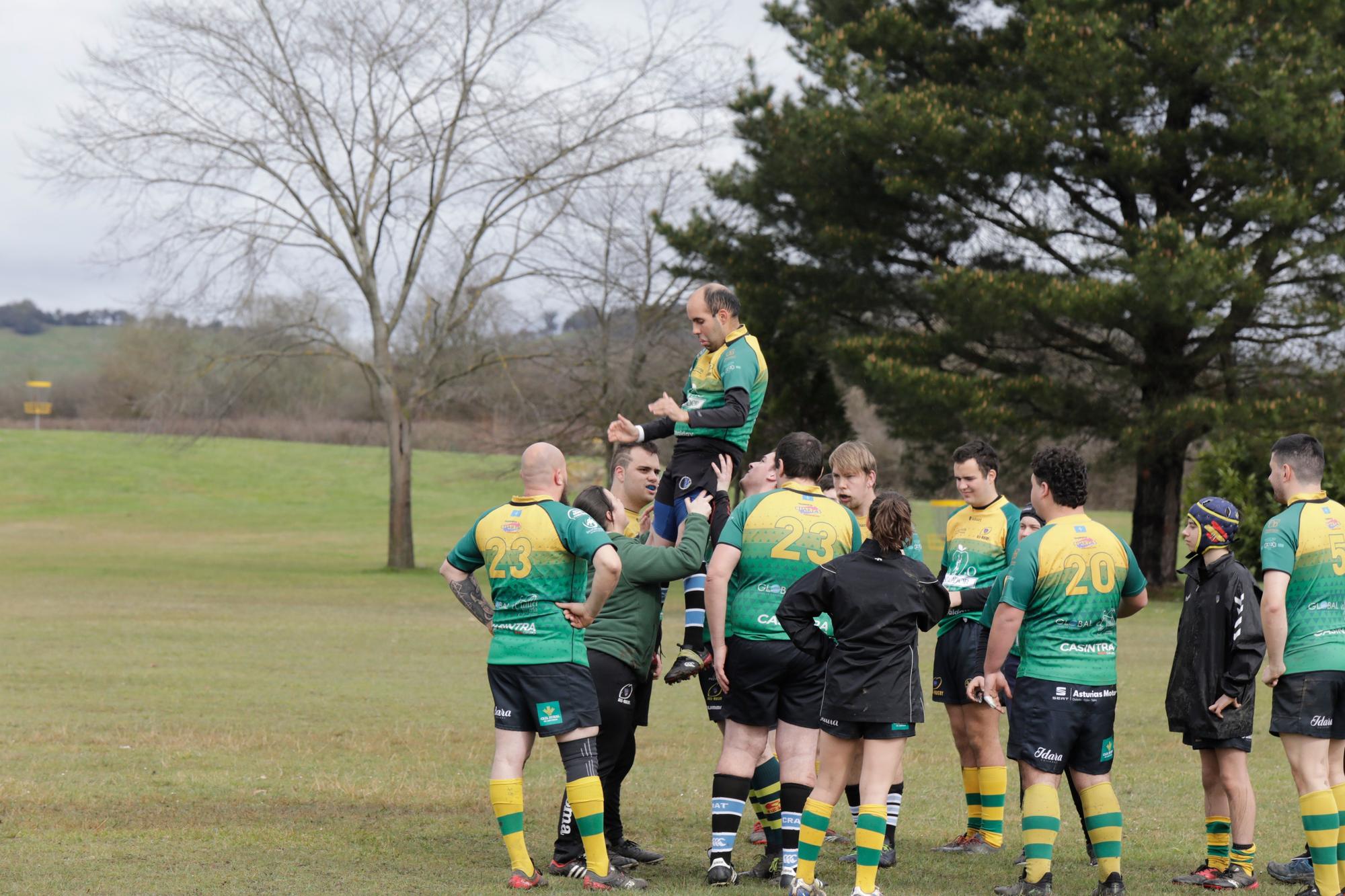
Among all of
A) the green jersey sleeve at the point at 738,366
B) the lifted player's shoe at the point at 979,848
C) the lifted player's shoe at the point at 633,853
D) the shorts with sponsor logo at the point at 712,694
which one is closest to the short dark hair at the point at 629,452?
the green jersey sleeve at the point at 738,366

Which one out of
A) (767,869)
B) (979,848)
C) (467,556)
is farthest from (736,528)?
(979,848)

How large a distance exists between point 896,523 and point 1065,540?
0.86 m

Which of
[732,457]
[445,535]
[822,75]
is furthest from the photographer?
[445,535]

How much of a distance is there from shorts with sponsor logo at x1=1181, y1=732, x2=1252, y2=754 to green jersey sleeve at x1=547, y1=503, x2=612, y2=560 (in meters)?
3.14

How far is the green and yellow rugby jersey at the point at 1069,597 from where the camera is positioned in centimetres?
592

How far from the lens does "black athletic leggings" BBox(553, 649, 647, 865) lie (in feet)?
21.9

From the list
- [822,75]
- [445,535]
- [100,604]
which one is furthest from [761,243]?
[445,535]

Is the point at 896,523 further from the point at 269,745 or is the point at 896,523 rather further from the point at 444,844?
the point at 269,745

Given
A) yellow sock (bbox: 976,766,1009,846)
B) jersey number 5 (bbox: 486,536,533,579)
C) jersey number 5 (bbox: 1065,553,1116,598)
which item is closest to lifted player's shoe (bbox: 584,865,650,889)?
jersey number 5 (bbox: 486,536,533,579)

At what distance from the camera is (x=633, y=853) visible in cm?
695

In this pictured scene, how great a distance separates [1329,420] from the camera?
2431 cm

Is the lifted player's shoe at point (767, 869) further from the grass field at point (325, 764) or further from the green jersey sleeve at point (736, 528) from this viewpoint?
the green jersey sleeve at point (736, 528)

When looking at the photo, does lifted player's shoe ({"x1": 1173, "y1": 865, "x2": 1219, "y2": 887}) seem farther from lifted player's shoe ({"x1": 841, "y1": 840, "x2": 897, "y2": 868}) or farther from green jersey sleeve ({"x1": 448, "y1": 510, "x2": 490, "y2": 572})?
green jersey sleeve ({"x1": 448, "y1": 510, "x2": 490, "y2": 572})

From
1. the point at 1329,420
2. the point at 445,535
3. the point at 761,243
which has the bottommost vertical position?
the point at 445,535
